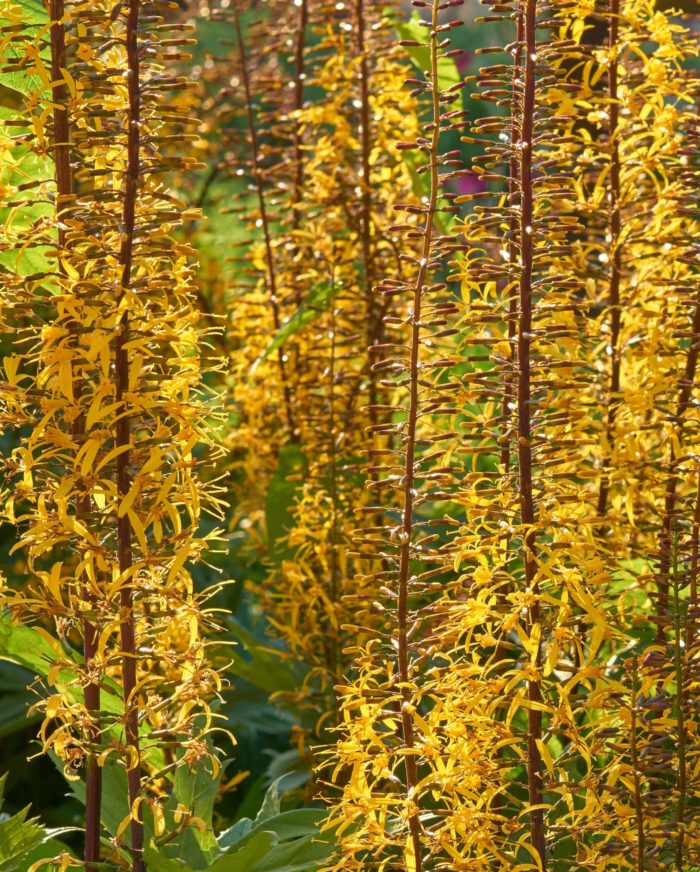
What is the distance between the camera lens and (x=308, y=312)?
1.80 metres

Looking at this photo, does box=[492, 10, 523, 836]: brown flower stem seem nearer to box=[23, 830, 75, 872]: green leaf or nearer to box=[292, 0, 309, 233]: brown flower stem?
box=[23, 830, 75, 872]: green leaf

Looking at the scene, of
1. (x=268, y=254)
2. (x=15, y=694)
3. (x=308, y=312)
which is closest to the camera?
(x=308, y=312)

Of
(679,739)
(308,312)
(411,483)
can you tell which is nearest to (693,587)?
(679,739)

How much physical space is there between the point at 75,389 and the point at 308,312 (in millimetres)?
808

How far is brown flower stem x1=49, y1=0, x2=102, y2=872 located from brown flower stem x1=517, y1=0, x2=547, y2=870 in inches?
14.9

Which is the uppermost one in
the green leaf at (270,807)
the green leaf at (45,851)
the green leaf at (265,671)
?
the green leaf at (270,807)

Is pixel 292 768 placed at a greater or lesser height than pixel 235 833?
lesser

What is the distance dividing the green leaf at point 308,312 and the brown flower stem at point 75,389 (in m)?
0.68

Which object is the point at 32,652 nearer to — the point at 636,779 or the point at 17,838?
the point at 17,838

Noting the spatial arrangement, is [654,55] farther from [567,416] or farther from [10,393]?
[10,393]

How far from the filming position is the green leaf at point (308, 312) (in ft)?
5.73

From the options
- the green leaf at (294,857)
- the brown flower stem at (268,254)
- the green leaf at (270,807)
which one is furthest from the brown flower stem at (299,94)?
the green leaf at (294,857)

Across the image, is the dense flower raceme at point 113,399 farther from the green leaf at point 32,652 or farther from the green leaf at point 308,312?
the green leaf at point 308,312

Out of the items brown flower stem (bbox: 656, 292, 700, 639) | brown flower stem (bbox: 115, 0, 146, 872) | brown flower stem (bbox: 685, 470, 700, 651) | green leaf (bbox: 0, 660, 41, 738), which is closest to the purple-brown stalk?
brown flower stem (bbox: 656, 292, 700, 639)
